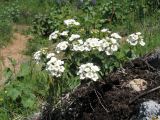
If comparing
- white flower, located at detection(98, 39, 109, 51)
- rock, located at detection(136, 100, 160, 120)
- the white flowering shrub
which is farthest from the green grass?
rock, located at detection(136, 100, 160, 120)

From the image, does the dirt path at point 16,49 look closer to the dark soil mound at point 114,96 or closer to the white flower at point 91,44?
the dark soil mound at point 114,96

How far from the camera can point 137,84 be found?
3594 mm

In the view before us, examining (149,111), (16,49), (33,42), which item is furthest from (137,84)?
(33,42)

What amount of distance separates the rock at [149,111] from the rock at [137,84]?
0.36 metres

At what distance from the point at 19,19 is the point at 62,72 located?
6.49 meters

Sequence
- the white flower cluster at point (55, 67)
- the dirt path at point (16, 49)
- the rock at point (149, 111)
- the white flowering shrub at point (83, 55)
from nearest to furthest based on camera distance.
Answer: the rock at point (149, 111)
the white flower cluster at point (55, 67)
the white flowering shrub at point (83, 55)
the dirt path at point (16, 49)

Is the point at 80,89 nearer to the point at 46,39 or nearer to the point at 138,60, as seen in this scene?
the point at 138,60

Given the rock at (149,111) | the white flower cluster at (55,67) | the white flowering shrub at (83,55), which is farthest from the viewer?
the white flowering shrub at (83,55)

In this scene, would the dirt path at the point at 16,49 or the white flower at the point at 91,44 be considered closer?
the white flower at the point at 91,44

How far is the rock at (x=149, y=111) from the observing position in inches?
123

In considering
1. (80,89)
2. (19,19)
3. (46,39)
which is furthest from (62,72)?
(19,19)

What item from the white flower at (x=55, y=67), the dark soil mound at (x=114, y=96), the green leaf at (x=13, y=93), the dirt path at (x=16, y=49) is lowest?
the dirt path at (x=16, y=49)

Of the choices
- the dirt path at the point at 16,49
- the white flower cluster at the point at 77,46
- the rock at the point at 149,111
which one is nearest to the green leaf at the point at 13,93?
the white flower cluster at the point at 77,46

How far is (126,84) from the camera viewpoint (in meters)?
3.62
